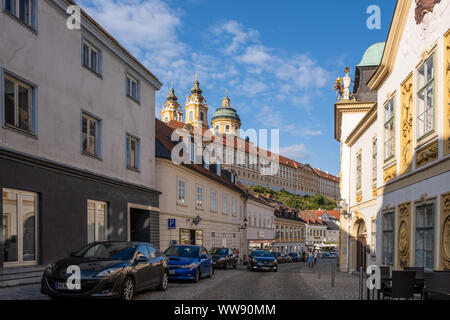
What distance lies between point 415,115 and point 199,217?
19.6 metres

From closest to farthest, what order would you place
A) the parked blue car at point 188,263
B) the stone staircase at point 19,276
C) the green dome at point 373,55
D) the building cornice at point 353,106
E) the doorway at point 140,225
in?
the stone staircase at point 19,276, the parked blue car at point 188,263, the doorway at point 140,225, the green dome at point 373,55, the building cornice at point 353,106

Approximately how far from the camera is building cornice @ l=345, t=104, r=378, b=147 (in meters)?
20.3

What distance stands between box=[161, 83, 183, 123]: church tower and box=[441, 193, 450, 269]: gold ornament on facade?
389 feet

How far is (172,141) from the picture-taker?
102ft

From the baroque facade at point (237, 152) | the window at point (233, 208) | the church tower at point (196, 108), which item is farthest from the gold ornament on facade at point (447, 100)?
the church tower at point (196, 108)

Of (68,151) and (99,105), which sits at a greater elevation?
(99,105)

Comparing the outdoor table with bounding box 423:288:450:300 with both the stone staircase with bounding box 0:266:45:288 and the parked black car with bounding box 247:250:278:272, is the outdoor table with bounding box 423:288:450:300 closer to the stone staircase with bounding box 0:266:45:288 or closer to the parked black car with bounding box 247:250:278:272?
the stone staircase with bounding box 0:266:45:288

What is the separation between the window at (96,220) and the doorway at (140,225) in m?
4.43

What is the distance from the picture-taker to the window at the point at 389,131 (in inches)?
597

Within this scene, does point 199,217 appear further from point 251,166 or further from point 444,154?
point 251,166

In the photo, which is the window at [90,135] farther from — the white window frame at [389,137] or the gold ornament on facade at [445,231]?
the gold ornament on facade at [445,231]

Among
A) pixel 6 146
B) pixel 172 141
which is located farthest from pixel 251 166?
pixel 6 146

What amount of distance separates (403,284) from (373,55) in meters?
21.9

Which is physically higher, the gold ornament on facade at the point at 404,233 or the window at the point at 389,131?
the window at the point at 389,131
